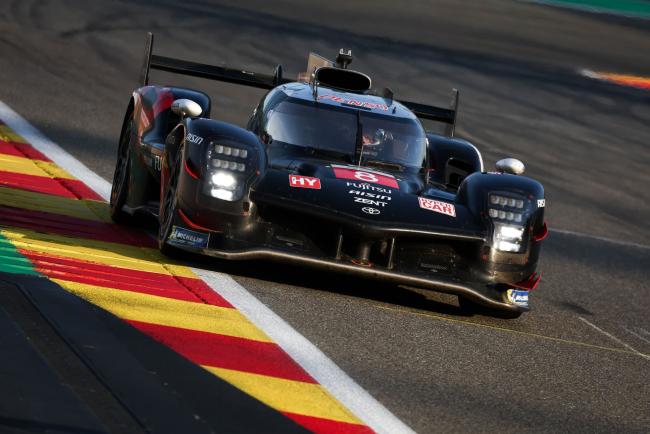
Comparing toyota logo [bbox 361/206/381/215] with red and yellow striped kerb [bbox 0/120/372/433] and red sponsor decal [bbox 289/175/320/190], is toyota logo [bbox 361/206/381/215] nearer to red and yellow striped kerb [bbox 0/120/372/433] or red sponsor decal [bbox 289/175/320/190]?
red sponsor decal [bbox 289/175/320/190]

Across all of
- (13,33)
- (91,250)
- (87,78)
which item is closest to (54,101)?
(87,78)

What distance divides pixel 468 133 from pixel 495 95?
3.92 meters

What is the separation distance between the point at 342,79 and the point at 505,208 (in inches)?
101

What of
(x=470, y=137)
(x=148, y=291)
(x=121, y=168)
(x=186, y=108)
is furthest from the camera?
(x=470, y=137)

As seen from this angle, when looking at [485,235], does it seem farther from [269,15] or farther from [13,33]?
[269,15]

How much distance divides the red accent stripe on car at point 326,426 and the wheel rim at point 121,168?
4.79 meters

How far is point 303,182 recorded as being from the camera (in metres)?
8.73

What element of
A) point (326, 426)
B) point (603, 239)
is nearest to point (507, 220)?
point (326, 426)

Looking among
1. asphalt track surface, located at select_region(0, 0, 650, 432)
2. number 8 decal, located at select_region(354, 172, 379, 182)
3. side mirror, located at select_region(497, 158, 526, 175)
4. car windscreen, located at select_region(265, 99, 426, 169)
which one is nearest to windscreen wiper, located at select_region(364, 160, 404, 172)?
car windscreen, located at select_region(265, 99, 426, 169)

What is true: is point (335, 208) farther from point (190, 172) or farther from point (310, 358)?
point (310, 358)

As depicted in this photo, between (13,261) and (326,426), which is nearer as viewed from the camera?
(326,426)

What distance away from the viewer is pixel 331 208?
27.9ft

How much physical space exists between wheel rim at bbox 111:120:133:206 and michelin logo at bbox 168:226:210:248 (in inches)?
65.4

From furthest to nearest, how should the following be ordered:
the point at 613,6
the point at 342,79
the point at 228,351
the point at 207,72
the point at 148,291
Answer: the point at 613,6
the point at 207,72
the point at 342,79
the point at 148,291
the point at 228,351
